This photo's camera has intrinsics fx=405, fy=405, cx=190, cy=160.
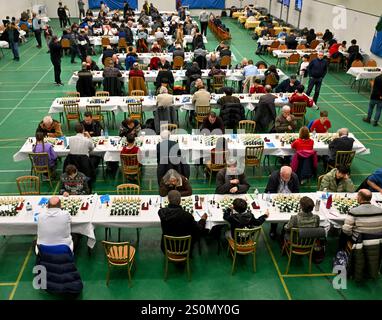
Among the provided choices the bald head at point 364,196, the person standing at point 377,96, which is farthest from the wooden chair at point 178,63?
the bald head at point 364,196

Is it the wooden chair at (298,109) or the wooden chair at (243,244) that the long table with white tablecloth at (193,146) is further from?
the wooden chair at (243,244)

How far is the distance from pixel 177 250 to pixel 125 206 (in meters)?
1.17

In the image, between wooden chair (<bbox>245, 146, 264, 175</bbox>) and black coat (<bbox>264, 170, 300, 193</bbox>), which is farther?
wooden chair (<bbox>245, 146, 264, 175</bbox>)

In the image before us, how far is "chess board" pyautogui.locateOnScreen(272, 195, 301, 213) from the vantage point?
6758mm

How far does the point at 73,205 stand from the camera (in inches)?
269

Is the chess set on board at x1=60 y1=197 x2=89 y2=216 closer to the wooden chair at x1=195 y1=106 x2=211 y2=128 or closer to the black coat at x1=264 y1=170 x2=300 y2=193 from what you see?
the black coat at x1=264 y1=170 x2=300 y2=193

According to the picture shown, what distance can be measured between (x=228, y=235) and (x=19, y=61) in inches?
655

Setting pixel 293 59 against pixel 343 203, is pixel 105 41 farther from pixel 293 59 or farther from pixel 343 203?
pixel 343 203

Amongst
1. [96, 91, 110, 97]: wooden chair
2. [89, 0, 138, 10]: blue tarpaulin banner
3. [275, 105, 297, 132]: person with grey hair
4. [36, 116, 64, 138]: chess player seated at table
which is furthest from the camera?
[89, 0, 138, 10]: blue tarpaulin banner

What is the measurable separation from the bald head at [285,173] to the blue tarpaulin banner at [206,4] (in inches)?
1163

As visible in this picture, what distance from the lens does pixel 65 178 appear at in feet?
24.3

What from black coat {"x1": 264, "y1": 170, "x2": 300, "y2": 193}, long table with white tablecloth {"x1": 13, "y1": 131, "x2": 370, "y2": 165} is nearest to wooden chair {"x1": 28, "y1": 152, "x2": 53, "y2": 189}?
long table with white tablecloth {"x1": 13, "y1": 131, "x2": 370, "y2": 165}

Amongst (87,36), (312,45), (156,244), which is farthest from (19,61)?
(156,244)

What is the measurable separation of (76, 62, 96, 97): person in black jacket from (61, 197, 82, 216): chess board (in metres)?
6.42
